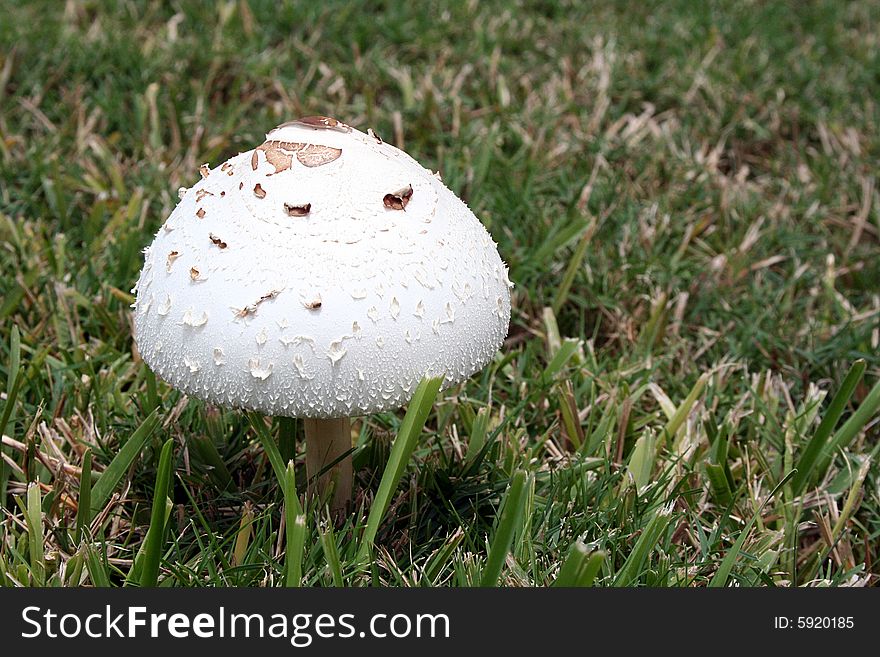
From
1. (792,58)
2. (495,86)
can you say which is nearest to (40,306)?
(495,86)

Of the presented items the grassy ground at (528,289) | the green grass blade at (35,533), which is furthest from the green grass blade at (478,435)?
the green grass blade at (35,533)

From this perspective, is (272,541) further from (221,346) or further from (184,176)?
(184,176)

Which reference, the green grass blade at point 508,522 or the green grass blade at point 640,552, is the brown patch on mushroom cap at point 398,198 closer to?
the green grass blade at point 508,522

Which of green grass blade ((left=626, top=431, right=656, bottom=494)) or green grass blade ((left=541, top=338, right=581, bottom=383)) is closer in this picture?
green grass blade ((left=626, top=431, right=656, bottom=494))

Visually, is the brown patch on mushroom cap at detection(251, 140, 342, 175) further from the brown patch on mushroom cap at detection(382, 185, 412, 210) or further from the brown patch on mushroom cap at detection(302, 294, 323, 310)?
the brown patch on mushroom cap at detection(302, 294, 323, 310)

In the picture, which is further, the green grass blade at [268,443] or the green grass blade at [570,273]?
the green grass blade at [570,273]

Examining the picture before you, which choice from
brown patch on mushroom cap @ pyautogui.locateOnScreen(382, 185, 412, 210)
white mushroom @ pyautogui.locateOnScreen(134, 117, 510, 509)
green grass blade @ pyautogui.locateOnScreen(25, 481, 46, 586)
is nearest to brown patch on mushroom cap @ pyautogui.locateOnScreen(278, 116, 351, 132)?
white mushroom @ pyautogui.locateOnScreen(134, 117, 510, 509)
